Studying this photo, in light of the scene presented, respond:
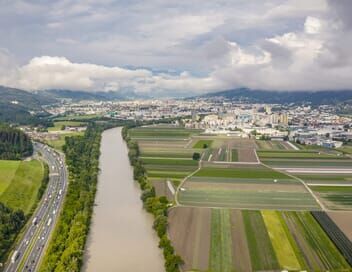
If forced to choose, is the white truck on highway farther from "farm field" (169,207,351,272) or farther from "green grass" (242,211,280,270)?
"green grass" (242,211,280,270)

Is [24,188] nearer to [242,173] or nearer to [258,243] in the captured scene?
[242,173]

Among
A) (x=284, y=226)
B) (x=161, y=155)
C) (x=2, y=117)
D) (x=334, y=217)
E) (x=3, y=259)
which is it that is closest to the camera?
(x=3, y=259)

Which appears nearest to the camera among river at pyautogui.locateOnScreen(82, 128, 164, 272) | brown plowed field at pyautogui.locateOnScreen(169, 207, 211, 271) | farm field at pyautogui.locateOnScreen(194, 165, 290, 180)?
brown plowed field at pyautogui.locateOnScreen(169, 207, 211, 271)

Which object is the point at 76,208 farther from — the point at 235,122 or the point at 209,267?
the point at 235,122

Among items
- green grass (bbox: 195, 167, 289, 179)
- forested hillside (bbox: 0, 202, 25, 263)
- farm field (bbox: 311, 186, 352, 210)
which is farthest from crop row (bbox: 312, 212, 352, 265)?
forested hillside (bbox: 0, 202, 25, 263)

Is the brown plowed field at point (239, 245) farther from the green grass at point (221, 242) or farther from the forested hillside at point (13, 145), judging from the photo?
the forested hillside at point (13, 145)

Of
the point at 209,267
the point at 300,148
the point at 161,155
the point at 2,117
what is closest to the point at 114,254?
the point at 209,267

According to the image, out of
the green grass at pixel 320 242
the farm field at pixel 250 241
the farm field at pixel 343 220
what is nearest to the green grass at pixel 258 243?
the farm field at pixel 250 241
